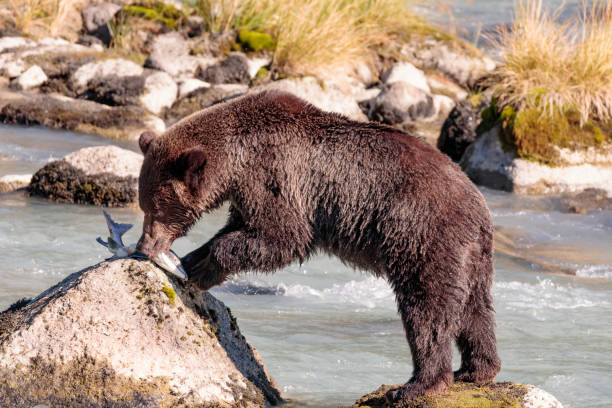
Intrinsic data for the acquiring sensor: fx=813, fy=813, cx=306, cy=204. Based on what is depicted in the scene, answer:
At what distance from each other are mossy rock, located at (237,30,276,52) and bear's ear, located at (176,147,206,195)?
49.0ft

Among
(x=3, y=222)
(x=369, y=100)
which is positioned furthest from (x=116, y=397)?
(x=369, y=100)

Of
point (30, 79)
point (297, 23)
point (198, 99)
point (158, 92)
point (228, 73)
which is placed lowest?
point (30, 79)

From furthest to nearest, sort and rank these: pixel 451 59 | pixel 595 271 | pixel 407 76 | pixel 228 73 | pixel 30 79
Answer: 1. pixel 451 59
2. pixel 407 76
3. pixel 228 73
4. pixel 30 79
5. pixel 595 271

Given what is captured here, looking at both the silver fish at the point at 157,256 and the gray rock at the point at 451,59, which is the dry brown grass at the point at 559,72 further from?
the silver fish at the point at 157,256

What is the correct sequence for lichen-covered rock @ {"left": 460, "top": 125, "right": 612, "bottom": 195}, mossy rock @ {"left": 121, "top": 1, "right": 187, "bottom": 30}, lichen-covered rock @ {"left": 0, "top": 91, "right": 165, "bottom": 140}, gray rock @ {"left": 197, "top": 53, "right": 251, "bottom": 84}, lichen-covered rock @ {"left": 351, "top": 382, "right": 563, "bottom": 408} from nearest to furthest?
lichen-covered rock @ {"left": 351, "top": 382, "right": 563, "bottom": 408} → lichen-covered rock @ {"left": 460, "top": 125, "right": 612, "bottom": 195} → lichen-covered rock @ {"left": 0, "top": 91, "right": 165, "bottom": 140} → gray rock @ {"left": 197, "top": 53, "right": 251, "bottom": 84} → mossy rock @ {"left": 121, "top": 1, "right": 187, "bottom": 30}

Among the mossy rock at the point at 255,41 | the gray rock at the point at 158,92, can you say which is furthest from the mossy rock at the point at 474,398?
the mossy rock at the point at 255,41

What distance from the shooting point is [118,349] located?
4.68 meters

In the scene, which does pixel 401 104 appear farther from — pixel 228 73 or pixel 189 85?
pixel 189 85

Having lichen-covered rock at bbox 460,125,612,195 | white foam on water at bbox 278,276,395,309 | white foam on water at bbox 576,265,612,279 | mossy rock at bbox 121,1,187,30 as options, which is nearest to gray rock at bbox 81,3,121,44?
mossy rock at bbox 121,1,187,30

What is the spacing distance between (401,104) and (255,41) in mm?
4138

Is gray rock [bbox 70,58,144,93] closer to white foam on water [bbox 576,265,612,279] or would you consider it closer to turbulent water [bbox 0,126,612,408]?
turbulent water [bbox 0,126,612,408]

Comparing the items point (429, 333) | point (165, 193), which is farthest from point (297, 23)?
point (429, 333)

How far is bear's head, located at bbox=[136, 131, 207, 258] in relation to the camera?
524cm

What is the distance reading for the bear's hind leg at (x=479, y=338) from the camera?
5.14 m
